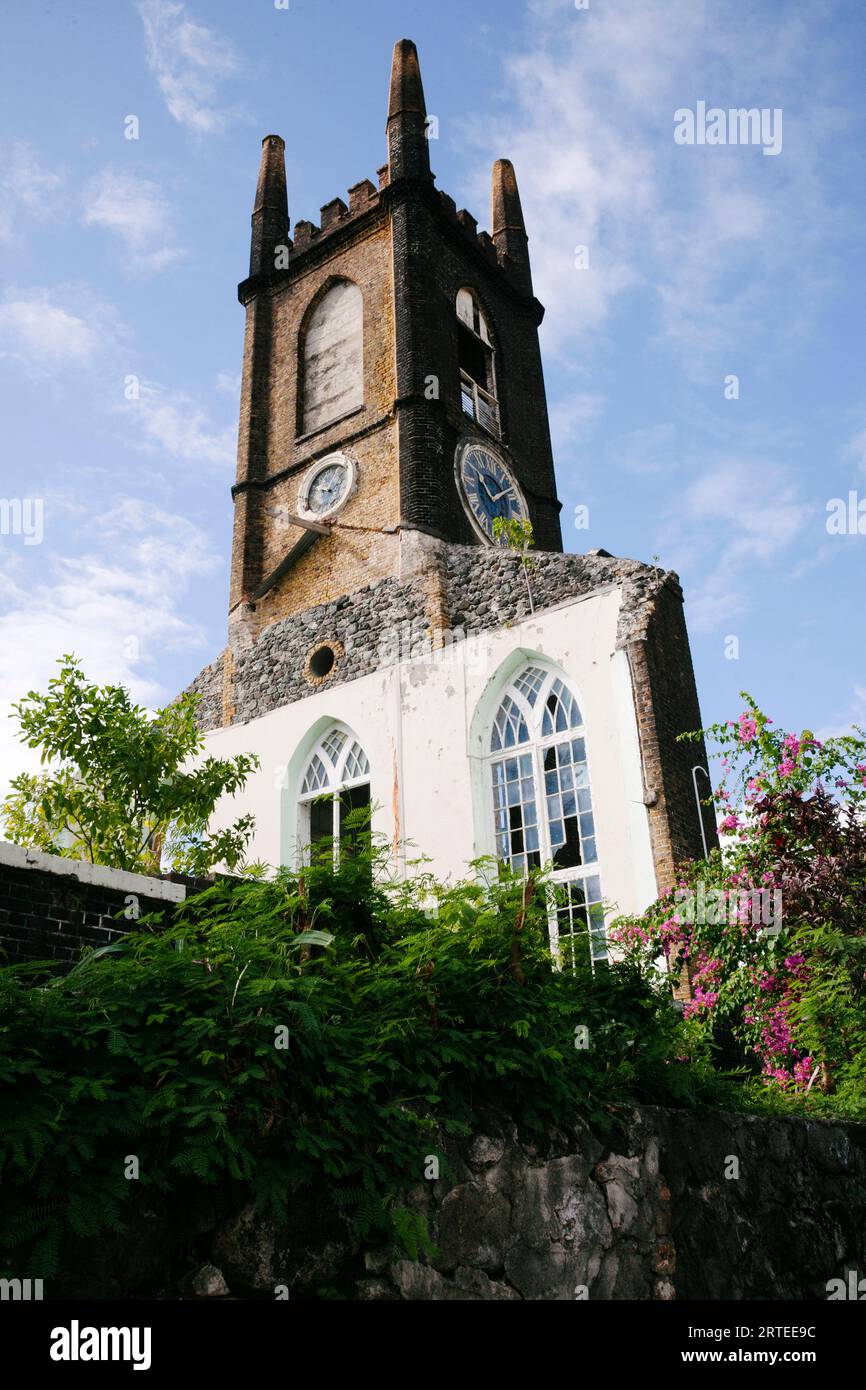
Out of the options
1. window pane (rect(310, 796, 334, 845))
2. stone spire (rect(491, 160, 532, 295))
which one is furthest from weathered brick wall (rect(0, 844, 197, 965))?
stone spire (rect(491, 160, 532, 295))

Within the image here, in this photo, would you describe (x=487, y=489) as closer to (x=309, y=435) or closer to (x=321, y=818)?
(x=309, y=435)

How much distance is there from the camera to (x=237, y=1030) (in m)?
3.79

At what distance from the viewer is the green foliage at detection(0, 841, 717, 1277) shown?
10.6 ft

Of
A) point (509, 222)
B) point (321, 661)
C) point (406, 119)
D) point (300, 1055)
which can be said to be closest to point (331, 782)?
point (321, 661)

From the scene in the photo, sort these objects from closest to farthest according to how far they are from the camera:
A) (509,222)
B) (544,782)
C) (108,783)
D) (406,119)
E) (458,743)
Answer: (108,783)
(544,782)
(458,743)
(406,119)
(509,222)

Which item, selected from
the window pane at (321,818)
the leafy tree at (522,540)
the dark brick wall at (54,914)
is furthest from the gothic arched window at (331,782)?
the dark brick wall at (54,914)

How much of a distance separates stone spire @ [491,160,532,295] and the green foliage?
22680mm

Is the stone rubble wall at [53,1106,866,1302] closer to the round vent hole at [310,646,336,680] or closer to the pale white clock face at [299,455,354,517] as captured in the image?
the round vent hole at [310,646,336,680]

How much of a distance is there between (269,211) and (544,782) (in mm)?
17512

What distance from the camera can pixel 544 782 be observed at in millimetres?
14484

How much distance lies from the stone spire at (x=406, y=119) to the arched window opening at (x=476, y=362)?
2744mm

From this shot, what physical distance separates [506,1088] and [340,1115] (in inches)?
46.5

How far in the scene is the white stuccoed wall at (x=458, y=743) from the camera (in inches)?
524

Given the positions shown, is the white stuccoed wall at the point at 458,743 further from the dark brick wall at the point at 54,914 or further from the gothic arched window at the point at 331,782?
the dark brick wall at the point at 54,914
